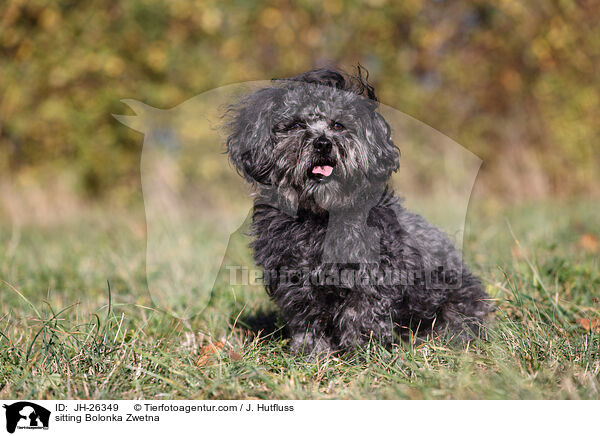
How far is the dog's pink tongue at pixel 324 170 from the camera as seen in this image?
2.80 meters

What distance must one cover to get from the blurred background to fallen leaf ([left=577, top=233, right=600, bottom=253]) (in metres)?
3.61

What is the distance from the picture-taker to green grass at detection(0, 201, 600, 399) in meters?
2.29

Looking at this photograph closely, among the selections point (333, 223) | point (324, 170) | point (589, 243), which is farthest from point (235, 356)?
point (589, 243)

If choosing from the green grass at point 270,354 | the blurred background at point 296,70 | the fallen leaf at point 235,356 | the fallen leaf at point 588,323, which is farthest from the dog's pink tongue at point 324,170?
the blurred background at point 296,70

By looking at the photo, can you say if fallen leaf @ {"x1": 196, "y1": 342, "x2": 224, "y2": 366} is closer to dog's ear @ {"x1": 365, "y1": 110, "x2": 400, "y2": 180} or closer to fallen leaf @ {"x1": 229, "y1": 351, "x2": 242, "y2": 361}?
fallen leaf @ {"x1": 229, "y1": 351, "x2": 242, "y2": 361}

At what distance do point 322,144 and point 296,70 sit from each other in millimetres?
6718

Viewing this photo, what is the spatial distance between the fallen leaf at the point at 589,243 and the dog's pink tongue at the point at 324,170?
9.21ft

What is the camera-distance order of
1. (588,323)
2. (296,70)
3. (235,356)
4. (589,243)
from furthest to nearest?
1. (296,70)
2. (589,243)
3. (588,323)
4. (235,356)

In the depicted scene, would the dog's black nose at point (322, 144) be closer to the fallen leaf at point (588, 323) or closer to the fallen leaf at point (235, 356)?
the fallen leaf at point (235, 356)

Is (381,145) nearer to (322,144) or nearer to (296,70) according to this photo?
(322,144)
